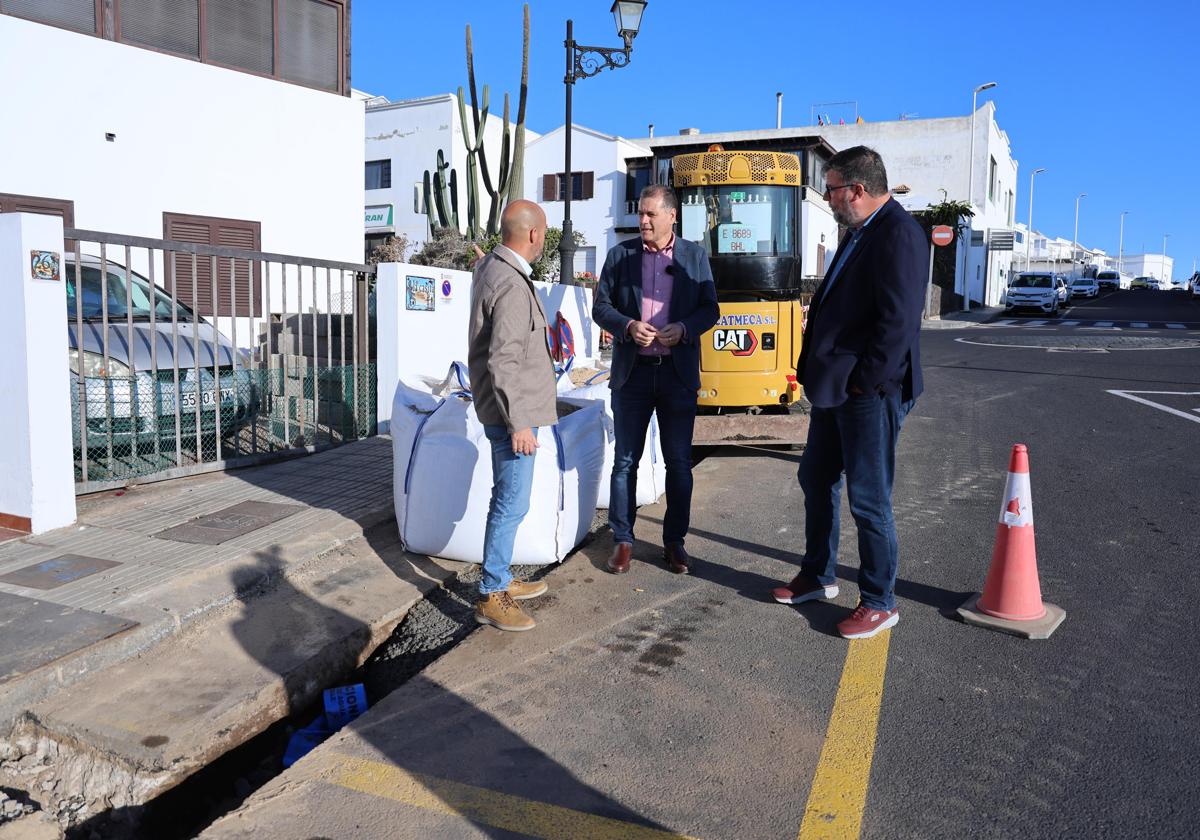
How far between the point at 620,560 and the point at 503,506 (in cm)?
96

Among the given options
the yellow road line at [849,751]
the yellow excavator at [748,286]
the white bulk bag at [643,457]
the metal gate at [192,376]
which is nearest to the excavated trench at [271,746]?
the white bulk bag at [643,457]

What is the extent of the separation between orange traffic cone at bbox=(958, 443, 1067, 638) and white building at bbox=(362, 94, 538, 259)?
109 ft

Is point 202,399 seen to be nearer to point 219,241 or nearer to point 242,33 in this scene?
point 219,241

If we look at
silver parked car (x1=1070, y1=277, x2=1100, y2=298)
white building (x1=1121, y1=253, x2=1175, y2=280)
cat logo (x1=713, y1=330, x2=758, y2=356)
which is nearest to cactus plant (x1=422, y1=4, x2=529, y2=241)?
cat logo (x1=713, y1=330, x2=758, y2=356)

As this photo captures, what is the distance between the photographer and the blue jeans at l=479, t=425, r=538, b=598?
13.1 feet

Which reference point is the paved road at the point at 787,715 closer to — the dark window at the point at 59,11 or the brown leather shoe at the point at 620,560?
the brown leather shoe at the point at 620,560

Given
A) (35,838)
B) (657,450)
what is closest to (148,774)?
(35,838)

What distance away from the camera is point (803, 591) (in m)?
4.32

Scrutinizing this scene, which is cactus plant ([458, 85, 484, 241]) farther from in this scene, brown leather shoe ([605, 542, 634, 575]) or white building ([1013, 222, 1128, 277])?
white building ([1013, 222, 1128, 277])

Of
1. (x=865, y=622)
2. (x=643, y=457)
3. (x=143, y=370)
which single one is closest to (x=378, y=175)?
(x=143, y=370)

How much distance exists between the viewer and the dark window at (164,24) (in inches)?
453

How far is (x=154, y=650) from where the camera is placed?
3.71 m

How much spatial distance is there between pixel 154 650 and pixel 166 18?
36.3ft

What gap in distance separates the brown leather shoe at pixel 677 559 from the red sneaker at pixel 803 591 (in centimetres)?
56
